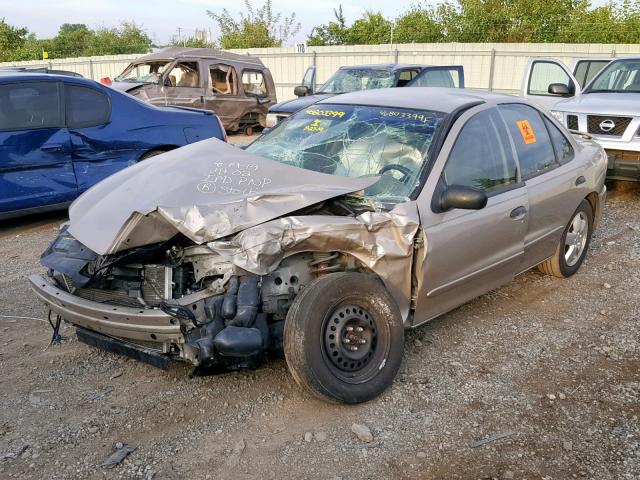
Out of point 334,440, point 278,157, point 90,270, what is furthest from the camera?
point 278,157

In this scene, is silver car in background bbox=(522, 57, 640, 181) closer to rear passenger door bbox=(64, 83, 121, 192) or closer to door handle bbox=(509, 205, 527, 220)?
door handle bbox=(509, 205, 527, 220)

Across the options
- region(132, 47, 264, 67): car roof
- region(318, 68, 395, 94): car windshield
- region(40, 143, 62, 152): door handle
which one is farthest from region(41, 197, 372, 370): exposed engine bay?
region(132, 47, 264, 67): car roof

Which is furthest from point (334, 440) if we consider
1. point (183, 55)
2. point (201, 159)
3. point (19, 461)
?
point (183, 55)

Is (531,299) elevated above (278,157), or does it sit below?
below

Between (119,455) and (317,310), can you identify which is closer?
(119,455)

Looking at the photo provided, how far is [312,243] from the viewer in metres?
3.19

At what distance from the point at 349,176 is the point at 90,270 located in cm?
165

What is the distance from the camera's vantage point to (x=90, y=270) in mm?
3348

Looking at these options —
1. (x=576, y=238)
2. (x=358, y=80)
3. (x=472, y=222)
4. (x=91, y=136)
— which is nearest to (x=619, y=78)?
(x=358, y=80)

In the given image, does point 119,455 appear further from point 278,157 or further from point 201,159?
point 278,157

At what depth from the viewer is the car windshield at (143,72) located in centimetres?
1389

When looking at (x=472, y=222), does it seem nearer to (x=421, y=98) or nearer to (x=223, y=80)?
(x=421, y=98)

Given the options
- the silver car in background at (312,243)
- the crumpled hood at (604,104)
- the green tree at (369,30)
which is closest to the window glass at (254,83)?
the crumpled hood at (604,104)

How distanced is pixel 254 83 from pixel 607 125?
9.33 metres
